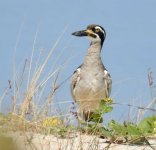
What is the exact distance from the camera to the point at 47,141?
4.67 meters

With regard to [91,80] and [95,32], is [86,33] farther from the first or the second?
[91,80]

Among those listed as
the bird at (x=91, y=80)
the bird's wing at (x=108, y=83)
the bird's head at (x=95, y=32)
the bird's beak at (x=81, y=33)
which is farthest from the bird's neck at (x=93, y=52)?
the bird's wing at (x=108, y=83)

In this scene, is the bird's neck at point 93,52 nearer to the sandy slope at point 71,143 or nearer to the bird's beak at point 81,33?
the bird's beak at point 81,33

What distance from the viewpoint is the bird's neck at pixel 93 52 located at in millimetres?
9844

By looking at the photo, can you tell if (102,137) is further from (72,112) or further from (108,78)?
(108,78)

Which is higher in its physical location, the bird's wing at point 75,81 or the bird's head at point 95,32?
the bird's head at point 95,32

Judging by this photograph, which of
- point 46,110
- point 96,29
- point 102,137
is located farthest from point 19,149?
point 96,29

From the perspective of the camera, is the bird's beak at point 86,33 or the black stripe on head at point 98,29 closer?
the bird's beak at point 86,33

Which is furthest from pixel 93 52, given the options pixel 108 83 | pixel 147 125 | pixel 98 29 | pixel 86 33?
pixel 147 125

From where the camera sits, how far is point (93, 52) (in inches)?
398

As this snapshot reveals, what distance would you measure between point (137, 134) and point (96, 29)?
535 cm

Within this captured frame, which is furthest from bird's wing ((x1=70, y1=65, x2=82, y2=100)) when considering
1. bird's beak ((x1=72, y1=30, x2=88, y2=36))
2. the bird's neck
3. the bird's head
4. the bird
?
Answer: the bird's head

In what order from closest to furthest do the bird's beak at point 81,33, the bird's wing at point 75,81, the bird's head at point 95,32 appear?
the bird's wing at point 75,81 → the bird's beak at point 81,33 → the bird's head at point 95,32

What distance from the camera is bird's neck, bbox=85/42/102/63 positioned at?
32.3ft
